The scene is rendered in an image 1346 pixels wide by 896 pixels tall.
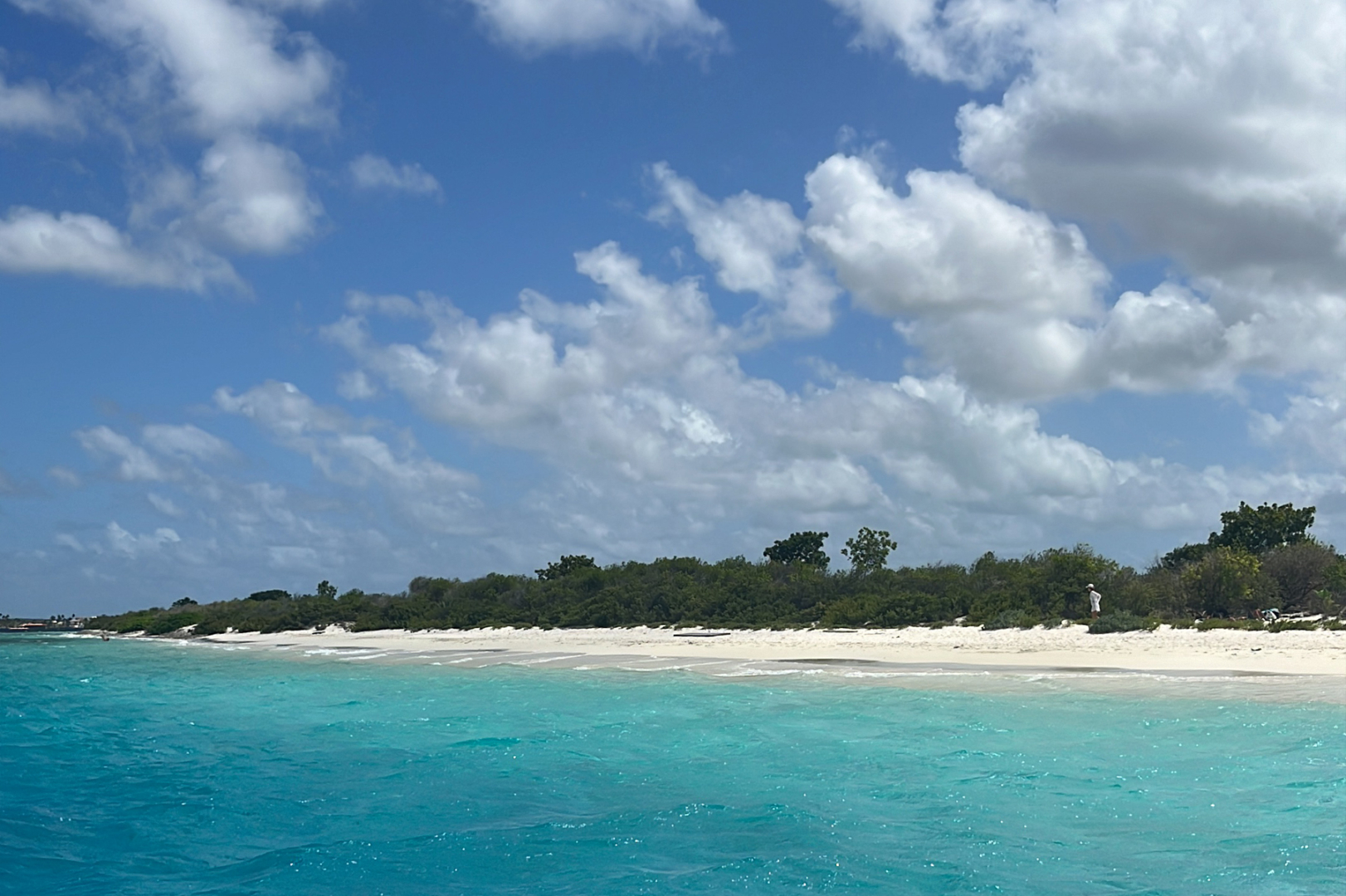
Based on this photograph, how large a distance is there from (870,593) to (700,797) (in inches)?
984

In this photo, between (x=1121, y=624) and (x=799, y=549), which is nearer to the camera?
(x=1121, y=624)

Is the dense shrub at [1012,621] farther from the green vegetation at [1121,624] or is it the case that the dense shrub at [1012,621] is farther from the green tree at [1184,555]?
the green tree at [1184,555]

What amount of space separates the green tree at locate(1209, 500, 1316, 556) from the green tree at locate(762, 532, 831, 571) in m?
17.7

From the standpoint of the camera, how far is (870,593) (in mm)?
35062

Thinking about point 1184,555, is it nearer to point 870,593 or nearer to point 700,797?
point 870,593

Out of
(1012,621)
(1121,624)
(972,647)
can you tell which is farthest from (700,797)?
(1012,621)

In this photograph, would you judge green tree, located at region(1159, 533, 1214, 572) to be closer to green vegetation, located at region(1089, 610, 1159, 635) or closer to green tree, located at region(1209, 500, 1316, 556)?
green tree, located at region(1209, 500, 1316, 556)

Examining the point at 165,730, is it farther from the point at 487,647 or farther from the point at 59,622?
the point at 59,622

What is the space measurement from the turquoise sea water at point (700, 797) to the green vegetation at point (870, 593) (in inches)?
458

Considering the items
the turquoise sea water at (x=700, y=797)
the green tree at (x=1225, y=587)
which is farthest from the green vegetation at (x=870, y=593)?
the turquoise sea water at (x=700, y=797)

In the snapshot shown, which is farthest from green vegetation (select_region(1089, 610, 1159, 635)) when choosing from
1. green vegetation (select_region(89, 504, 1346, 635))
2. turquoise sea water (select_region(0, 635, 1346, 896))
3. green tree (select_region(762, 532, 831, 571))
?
green tree (select_region(762, 532, 831, 571))

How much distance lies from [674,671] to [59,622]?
100 metres

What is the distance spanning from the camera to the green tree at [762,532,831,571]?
1997 inches

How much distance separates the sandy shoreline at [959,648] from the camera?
20547 mm
